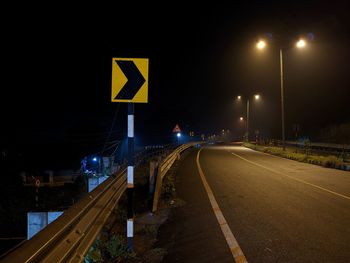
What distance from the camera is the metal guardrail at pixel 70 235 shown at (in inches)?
110

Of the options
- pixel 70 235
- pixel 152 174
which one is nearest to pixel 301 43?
pixel 152 174

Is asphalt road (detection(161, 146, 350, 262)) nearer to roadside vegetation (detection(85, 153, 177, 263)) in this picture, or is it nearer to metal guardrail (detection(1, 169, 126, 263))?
roadside vegetation (detection(85, 153, 177, 263))

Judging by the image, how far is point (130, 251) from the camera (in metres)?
5.44

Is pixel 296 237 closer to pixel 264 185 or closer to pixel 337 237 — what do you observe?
pixel 337 237

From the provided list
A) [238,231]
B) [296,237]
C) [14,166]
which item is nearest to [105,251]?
[238,231]

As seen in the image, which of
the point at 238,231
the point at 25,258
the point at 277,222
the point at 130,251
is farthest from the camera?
the point at 277,222

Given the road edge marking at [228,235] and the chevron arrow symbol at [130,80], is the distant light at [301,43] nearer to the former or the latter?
the road edge marking at [228,235]

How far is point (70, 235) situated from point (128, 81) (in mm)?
2688

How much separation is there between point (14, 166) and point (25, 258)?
39126mm

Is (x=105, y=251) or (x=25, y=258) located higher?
(x=25, y=258)

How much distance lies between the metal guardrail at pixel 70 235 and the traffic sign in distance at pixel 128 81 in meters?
1.66

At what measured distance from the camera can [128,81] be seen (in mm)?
5648

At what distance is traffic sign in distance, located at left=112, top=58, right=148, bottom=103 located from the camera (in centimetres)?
561

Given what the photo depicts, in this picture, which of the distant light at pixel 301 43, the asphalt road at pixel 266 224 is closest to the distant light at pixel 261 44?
the distant light at pixel 301 43
